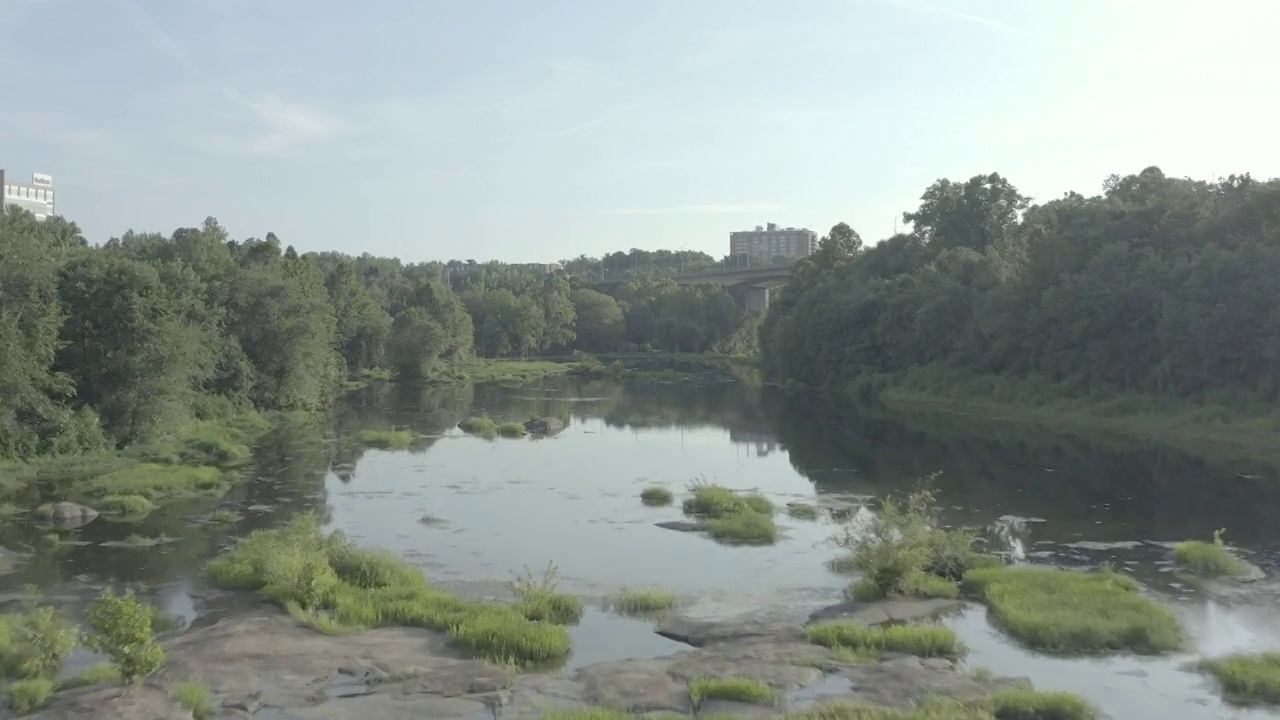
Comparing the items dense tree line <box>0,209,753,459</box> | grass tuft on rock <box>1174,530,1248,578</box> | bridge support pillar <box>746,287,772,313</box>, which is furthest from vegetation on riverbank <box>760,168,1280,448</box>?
bridge support pillar <box>746,287,772,313</box>

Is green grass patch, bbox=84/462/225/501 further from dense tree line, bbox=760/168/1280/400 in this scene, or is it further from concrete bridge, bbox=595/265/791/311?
concrete bridge, bbox=595/265/791/311

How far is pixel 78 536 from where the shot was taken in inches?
1164

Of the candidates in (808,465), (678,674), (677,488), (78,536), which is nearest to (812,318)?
(808,465)

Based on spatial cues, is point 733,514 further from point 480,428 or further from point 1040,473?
point 480,428

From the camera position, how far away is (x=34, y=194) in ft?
544

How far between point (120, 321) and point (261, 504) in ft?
43.5

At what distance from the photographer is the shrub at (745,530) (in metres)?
30.2

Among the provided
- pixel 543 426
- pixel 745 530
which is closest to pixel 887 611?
pixel 745 530

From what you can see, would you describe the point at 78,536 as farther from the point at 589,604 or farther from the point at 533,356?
the point at 533,356

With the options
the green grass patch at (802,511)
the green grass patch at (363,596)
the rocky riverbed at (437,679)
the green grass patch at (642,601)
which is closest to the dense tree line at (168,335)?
the green grass patch at (363,596)

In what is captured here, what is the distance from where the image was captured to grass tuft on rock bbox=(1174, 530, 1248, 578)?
2544cm

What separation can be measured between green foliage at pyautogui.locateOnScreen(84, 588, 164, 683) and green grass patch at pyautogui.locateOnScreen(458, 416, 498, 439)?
1516 inches

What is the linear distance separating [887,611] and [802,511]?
12.0m

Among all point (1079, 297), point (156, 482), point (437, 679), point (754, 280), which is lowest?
point (437, 679)
